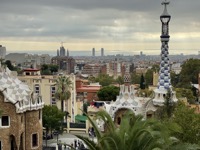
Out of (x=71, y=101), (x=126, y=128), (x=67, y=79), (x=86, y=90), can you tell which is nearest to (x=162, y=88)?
(x=126, y=128)

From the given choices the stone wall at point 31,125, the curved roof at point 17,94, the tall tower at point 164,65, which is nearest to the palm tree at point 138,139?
the tall tower at point 164,65

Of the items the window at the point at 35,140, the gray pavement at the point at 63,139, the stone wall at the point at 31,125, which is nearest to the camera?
the stone wall at the point at 31,125

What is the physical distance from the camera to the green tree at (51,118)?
113ft

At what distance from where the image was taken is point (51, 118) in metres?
34.3

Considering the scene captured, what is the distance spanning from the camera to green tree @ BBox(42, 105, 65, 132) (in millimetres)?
34344

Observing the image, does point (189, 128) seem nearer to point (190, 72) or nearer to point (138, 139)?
point (138, 139)

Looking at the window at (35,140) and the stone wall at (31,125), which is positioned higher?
the stone wall at (31,125)

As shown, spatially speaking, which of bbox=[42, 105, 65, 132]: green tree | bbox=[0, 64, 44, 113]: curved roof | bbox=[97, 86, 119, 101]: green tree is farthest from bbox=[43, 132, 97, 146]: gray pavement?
bbox=[97, 86, 119, 101]: green tree

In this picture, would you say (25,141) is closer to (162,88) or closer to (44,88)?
(162,88)

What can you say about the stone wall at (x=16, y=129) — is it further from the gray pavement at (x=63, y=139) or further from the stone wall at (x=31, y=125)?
the gray pavement at (x=63, y=139)

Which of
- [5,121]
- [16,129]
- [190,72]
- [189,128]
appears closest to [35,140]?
[16,129]

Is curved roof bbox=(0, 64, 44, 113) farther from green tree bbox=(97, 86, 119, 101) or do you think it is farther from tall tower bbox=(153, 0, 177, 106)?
green tree bbox=(97, 86, 119, 101)

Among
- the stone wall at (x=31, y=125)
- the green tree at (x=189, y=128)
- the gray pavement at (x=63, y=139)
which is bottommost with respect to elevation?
the gray pavement at (x=63, y=139)

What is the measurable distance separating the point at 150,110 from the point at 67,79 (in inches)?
699
